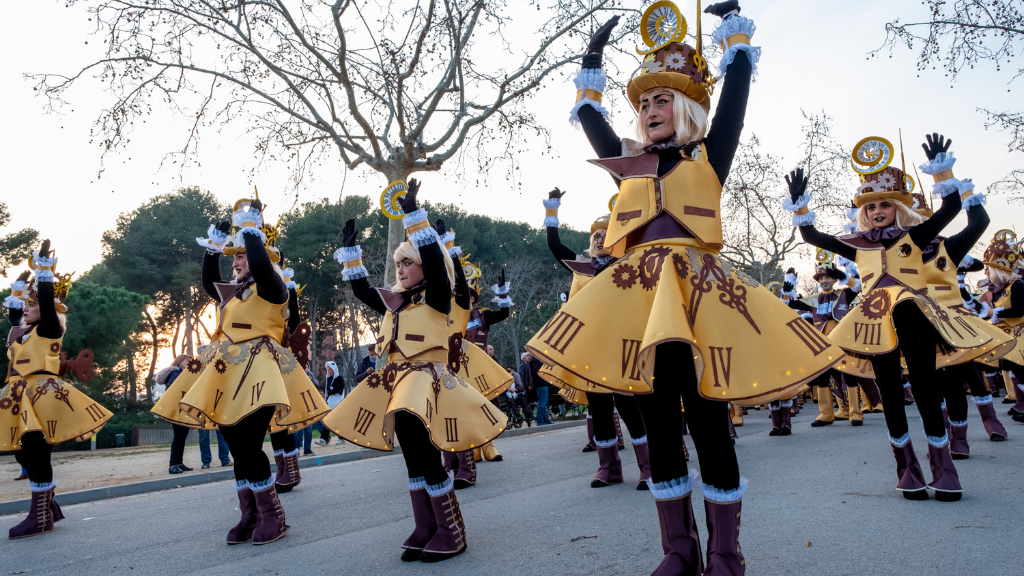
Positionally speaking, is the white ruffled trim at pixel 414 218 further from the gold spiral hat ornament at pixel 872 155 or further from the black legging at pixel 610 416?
the gold spiral hat ornament at pixel 872 155

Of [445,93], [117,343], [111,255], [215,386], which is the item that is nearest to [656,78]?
[215,386]

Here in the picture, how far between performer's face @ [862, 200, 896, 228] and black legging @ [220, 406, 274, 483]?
4.39 m

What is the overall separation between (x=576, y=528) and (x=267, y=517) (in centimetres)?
194

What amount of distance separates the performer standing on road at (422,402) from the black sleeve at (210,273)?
1950mm

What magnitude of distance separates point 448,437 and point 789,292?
8438 millimetres

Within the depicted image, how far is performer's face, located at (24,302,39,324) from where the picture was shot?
5.89 meters

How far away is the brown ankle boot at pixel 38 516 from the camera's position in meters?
5.16

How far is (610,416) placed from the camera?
6.00 metres

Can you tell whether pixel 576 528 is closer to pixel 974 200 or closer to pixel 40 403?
pixel 974 200

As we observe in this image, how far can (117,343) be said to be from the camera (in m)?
24.2

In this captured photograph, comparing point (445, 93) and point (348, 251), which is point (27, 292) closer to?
point (348, 251)

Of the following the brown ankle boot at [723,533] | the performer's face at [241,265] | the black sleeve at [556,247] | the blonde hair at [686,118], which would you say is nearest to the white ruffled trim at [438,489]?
the brown ankle boot at [723,533]

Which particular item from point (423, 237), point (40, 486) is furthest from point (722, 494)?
point (40, 486)

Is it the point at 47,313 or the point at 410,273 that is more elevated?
the point at 47,313
